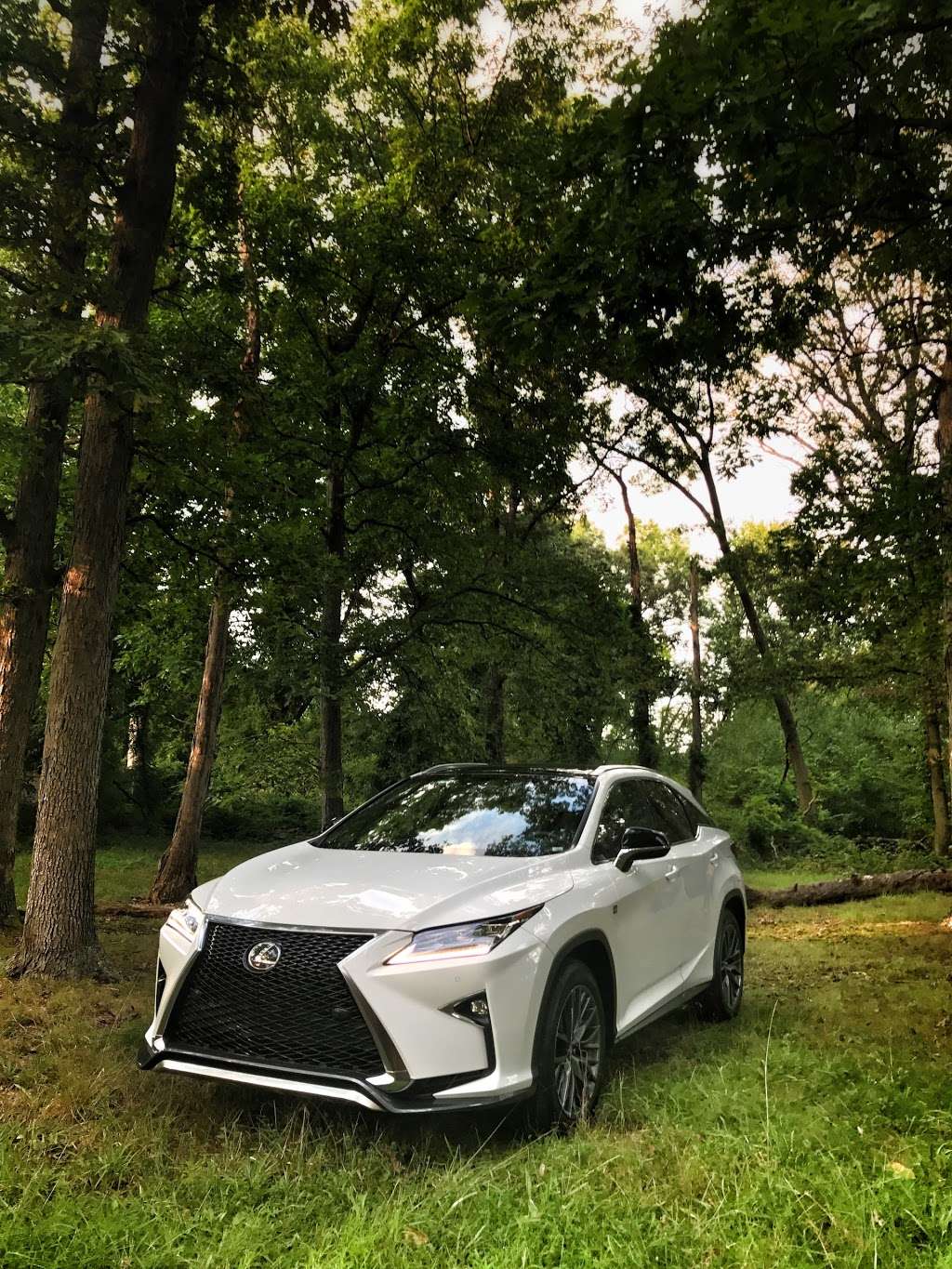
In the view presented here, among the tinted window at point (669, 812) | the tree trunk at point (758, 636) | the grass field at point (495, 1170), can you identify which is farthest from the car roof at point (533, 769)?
the tree trunk at point (758, 636)

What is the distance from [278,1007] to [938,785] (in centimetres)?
2037

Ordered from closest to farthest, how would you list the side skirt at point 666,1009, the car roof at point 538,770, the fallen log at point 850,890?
the side skirt at point 666,1009
the car roof at point 538,770
the fallen log at point 850,890

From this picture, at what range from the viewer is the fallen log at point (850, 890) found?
14.8 metres

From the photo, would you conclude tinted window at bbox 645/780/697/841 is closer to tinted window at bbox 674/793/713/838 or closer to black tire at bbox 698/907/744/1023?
tinted window at bbox 674/793/713/838

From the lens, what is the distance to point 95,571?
24.1 ft

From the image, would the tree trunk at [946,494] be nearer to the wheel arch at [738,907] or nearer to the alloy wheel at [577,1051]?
the wheel arch at [738,907]

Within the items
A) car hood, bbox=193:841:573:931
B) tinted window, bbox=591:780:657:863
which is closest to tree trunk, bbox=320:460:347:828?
tinted window, bbox=591:780:657:863

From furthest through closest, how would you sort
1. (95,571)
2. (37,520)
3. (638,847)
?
(37,520)
(95,571)
(638,847)

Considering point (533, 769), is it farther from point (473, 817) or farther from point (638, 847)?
point (638, 847)

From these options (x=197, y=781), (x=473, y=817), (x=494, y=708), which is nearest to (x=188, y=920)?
(x=473, y=817)

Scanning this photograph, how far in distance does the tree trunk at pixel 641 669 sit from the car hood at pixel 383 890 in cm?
1293

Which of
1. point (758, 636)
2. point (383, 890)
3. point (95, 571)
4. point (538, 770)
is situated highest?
point (758, 636)

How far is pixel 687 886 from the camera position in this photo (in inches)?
230

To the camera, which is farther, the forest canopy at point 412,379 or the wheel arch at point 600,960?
the forest canopy at point 412,379
